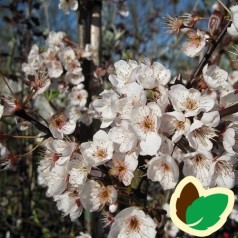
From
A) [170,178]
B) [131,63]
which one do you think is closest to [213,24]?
[131,63]

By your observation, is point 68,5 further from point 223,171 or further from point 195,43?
point 223,171

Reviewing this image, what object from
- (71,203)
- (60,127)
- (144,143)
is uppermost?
(144,143)

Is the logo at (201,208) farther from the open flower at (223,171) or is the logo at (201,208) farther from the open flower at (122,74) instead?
the open flower at (122,74)

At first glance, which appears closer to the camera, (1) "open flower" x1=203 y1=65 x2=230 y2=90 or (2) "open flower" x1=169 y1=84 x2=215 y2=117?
→ (2) "open flower" x1=169 y1=84 x2=215 y2=117

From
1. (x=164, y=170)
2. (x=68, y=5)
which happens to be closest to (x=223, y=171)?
(x=164, y=170)

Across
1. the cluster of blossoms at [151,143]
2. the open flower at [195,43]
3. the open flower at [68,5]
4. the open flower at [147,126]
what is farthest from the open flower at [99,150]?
the open flower at [68,5]

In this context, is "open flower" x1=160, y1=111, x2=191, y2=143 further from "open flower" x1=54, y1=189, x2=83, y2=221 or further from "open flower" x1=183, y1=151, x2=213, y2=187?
"open flower" x1=54, y1=189, x2=83, y2=221

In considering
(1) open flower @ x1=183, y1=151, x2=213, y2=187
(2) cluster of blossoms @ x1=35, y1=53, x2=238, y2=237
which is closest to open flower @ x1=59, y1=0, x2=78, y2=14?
(2) cluster of blossoms @ x1=35, y1=53, x2=238, y2=237
